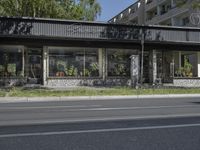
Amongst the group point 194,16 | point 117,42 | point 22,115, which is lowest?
point 22,115

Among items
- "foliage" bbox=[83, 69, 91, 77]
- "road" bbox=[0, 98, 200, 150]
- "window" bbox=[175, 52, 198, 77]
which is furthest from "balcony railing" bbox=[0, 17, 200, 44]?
"road" bbox=[0, 98, 200, 150]

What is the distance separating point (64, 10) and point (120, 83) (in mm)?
10589

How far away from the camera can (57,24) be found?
1177 inches

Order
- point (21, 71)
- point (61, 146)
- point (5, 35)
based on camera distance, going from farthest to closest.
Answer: point (21, 71) < point (5, 35) < point (61, 146)

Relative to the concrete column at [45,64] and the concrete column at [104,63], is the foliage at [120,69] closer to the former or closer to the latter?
the concrete column at [104,63]

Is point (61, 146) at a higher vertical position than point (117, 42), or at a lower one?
lower

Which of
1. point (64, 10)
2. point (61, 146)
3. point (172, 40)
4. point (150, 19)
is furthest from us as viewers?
point (150, 19)

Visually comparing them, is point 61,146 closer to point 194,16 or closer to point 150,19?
point 194,16

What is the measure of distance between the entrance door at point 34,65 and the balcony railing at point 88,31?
235 centimetres

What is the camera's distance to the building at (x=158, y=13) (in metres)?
60.5

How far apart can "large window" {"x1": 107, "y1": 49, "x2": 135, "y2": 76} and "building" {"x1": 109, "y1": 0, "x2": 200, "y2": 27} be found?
22136 millimetres

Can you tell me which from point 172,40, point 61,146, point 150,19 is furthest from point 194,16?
point 150,19

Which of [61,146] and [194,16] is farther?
[194,16]

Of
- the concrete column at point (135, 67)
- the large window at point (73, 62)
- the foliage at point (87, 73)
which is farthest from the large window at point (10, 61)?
the concrete column at point (135, 67)
